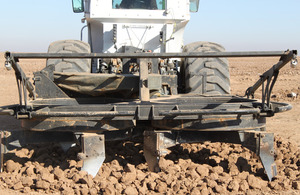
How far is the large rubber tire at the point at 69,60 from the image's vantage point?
587 cm

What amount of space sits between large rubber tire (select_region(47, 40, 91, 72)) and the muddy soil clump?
49.2 inches

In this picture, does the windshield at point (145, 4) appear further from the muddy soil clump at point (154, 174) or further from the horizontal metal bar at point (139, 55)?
the horizontal metal bar at point (139, 55)

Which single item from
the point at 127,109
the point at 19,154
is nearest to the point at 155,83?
the point at 127,109

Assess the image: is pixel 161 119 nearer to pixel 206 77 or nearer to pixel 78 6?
pixel 206 77

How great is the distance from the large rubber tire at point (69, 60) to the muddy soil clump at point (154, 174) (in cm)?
125

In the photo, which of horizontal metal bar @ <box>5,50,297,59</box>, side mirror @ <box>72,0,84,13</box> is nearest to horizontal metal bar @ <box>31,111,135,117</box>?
horizontal metal bar @ <box>5,50,297,59</box>

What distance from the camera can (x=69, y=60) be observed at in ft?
19.4

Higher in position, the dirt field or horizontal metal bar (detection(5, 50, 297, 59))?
horizontal metal bar (detection(5, 50, 297, 59))

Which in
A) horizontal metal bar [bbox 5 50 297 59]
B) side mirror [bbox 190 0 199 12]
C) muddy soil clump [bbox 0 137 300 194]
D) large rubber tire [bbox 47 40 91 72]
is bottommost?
muddy soil clump [bbox 0 137 300 194]

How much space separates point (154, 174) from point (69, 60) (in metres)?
2.56

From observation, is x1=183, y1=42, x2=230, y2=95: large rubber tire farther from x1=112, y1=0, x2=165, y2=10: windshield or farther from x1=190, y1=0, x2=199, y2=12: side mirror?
x1=190, y1=0, x2=199, y2=12: side mirror

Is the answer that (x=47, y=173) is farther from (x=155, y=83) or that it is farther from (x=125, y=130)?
(x=155, y=83)

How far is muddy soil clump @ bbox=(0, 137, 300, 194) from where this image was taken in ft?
12.4

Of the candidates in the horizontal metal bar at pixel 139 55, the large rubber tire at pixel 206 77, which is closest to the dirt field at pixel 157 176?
A: the large rubber tire at pixel 206 77
